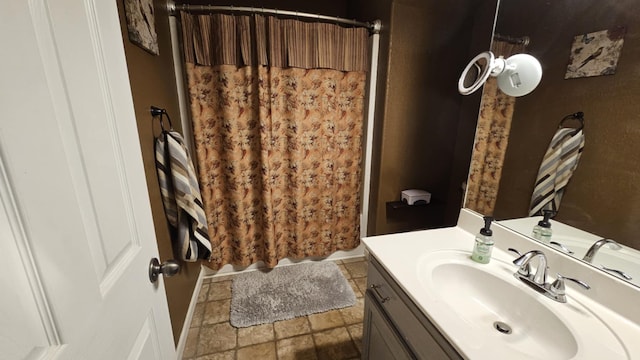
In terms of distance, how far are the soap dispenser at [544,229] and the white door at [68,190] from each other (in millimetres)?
1350

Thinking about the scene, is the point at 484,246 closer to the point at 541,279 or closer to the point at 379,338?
the point at 541,279

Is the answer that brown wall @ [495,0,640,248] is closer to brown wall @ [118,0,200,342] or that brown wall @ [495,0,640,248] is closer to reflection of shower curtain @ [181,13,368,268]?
reflection of shower curtain @ [181,13,368,268]

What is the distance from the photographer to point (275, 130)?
6.30 feet

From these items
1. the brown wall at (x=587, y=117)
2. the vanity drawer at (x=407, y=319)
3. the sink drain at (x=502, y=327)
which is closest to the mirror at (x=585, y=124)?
the brown wall at (x=587, y=117)

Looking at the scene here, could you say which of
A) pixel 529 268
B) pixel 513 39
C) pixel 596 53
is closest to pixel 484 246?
pixel 529 268

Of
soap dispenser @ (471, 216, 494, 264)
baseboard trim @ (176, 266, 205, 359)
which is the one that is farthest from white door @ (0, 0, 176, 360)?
soap dispenser @ (471, 216, 494, 264)

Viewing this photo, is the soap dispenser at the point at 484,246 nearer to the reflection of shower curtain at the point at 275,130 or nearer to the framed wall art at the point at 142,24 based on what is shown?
the reflection of shower curtain at the point at 275,130

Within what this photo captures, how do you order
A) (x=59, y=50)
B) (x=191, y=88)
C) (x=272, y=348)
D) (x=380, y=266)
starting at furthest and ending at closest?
(x=191, y=88), (x=272, y=348), (x=380, y=266), (x=59, y=50)

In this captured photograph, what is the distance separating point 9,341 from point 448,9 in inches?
97.8

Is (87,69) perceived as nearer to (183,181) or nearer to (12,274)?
(12,274)

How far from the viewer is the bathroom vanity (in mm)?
656

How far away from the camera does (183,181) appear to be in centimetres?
130

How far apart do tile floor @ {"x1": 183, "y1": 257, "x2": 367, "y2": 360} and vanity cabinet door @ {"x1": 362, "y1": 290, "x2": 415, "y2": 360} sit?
1.42ft

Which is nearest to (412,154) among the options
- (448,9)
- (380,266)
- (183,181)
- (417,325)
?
(448,9)
